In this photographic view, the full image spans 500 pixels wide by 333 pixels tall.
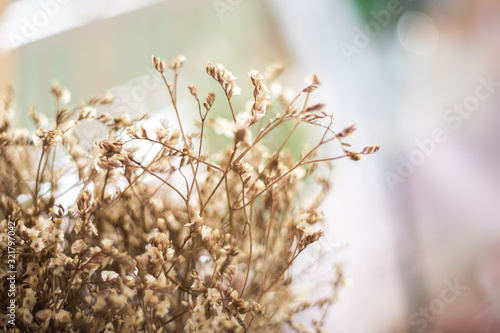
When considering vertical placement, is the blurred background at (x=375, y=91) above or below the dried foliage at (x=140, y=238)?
above

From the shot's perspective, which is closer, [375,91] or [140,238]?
[140,238]

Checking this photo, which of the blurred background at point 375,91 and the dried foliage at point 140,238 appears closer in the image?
the dried foliage at point 140,238

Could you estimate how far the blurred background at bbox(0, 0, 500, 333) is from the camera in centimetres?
A: 118

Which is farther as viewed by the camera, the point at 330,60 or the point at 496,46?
the point at 330,60

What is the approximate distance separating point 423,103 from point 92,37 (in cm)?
106

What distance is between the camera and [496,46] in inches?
46.3

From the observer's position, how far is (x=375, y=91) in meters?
1.28

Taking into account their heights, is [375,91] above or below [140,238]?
above

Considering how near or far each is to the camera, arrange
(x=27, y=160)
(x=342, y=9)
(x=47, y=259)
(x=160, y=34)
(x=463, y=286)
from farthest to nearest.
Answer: (x=160, y=34) < (x=342, y=9) < (x=463, y=286) < (x=27, y=160) < (x=47, y=259)

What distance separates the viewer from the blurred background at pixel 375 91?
118 centimetres

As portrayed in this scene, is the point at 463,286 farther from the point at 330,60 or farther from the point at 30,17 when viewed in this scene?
the point at 30,17

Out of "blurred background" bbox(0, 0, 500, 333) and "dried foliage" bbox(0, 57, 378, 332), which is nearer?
"dried foliage" bbox(0, 57, 378, 332)

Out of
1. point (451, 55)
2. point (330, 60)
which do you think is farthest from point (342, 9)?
point (451, 55)

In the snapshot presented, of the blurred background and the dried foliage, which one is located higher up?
the blurred background
